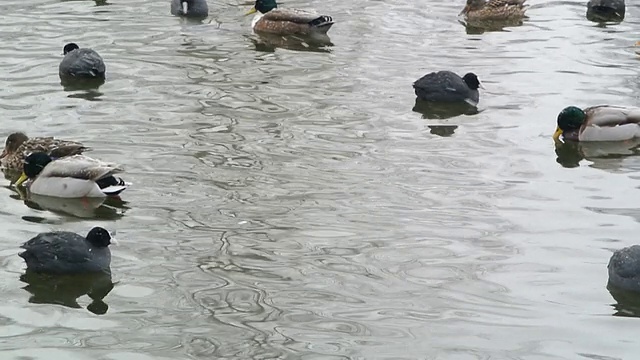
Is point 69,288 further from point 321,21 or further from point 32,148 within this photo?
point 321,21

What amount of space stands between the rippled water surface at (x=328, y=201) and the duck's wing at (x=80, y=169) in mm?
339

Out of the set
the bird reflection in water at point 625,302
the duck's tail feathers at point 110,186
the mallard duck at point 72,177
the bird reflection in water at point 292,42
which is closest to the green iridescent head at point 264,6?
the bird reflection in water at point 292,42

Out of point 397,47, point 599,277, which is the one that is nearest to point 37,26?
point 397,47

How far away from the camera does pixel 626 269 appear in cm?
1035

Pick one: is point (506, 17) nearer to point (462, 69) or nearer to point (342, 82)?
point (462, 69)

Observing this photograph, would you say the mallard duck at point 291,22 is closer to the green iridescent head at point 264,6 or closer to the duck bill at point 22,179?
the green iridescent head at point 264,6

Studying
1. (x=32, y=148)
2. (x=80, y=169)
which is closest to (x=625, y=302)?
(x=80, y=169)

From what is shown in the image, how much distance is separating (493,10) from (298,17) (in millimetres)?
3666

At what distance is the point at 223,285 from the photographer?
10.7 meters

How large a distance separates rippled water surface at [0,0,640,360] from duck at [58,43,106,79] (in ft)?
0.93

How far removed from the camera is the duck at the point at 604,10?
2205cm

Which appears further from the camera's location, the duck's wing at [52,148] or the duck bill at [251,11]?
the duck bill at [251,11]

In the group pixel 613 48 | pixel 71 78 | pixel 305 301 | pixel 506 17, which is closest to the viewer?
pixel 305 301

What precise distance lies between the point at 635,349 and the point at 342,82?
9062 mm
